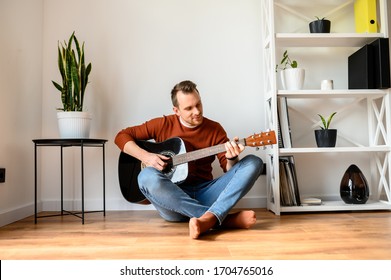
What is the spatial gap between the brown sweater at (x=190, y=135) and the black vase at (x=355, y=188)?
83cm

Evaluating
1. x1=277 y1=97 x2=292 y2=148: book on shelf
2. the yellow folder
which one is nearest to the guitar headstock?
x1=277 y1=97 x2=292 y2=148: book on shelf

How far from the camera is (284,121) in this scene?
2.35 metres

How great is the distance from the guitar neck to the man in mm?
34

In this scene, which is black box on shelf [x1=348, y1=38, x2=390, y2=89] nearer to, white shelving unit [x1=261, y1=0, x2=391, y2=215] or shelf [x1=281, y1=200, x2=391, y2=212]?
white shelving unit [x1=261, y1=0, x2=391, y2=215]

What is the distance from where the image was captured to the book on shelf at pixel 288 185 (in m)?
2.32

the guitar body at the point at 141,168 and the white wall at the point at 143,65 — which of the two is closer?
the guitar body at the point at 141,168

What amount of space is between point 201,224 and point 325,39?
143 centimetres

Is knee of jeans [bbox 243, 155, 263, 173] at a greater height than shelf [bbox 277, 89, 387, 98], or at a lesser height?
lesser

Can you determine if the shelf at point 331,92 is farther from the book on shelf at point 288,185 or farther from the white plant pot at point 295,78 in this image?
the book on shelf at point 288,185

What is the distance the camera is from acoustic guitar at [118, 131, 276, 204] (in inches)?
68.7

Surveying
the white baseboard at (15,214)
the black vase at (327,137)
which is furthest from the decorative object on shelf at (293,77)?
the white baseboard at (15,214)

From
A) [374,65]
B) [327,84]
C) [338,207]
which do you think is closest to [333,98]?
[327,84]
